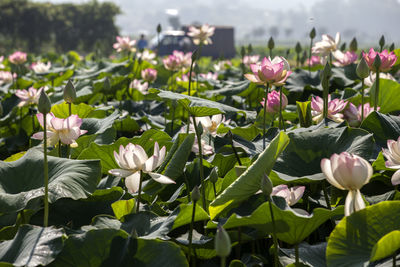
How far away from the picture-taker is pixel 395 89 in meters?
1.95

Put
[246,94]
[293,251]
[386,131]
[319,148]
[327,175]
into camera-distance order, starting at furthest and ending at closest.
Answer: [246,94] → [386,131] → [319,148] → [293,251] → [327,175]

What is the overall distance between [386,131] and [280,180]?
0.48 m

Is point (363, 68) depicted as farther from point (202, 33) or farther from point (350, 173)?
point (202, 33)

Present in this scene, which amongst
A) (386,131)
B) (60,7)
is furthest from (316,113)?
(60,7)

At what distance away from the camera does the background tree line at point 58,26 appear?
1129 inches

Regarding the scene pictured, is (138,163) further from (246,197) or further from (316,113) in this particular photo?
(316,113)

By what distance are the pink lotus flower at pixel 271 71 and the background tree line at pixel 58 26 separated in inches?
1121

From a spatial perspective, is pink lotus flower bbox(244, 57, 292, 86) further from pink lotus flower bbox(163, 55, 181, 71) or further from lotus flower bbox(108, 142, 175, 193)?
pink lotus flower bbox(163, 55, 181, 71)

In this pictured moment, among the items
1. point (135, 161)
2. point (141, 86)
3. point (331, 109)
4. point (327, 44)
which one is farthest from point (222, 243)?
point (141, 86)

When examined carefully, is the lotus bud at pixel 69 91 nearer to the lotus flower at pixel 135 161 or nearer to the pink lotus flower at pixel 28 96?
the lotus flower at pixel 135 161

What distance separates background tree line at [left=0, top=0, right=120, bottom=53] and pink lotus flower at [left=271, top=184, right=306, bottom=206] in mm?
28938

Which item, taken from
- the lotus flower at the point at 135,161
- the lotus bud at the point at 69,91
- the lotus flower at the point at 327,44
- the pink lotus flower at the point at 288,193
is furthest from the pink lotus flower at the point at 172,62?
the pink lotus flower at the point at 288,193

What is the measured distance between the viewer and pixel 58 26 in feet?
102

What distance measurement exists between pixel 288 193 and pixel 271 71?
53 centimetres
